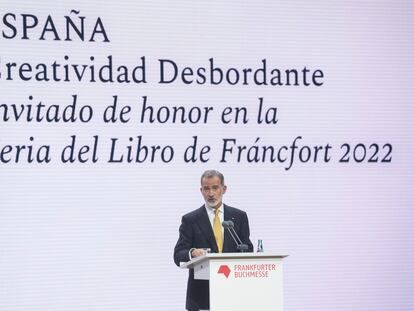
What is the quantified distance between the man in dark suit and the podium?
1.44 ft

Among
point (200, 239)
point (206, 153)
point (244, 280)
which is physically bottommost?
point (244, 280)

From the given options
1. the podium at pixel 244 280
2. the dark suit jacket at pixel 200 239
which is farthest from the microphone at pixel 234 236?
the podium at pixel 244 280

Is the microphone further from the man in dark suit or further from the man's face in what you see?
the man's face

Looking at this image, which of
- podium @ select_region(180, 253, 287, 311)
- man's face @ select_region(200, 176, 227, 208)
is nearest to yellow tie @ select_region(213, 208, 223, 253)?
man's face @ select_region(200, 176, 227, 208)

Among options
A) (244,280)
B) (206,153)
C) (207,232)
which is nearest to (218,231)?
(207,232)

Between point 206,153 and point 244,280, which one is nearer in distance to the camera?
point 244,280

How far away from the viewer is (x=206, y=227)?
18.5 ft

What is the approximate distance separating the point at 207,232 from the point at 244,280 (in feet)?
2.24

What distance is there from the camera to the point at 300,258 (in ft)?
23.2

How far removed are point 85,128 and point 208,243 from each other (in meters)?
1.55

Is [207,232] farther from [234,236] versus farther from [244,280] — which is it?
[244,280]

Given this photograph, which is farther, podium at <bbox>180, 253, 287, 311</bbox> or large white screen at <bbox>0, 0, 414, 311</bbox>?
large white screen at <bbox>0, 0, 414, 311</bbox>

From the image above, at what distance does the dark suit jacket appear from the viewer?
550 cm

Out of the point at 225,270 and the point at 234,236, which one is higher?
the point at 234,236
